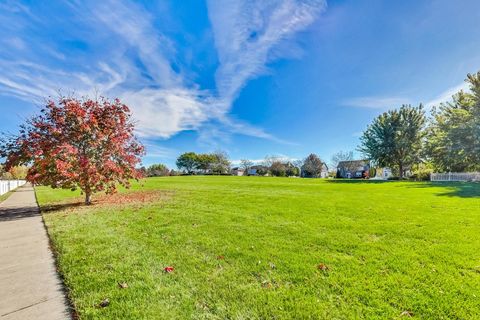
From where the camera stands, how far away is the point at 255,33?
36.7 feet

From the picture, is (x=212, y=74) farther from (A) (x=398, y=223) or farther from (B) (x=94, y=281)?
(B) (x=94, y=281)

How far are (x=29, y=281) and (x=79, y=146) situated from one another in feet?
26.6

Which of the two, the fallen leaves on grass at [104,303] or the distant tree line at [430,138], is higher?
the distant tree line at [430,138]

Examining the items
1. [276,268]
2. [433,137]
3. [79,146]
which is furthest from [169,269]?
[433,137]

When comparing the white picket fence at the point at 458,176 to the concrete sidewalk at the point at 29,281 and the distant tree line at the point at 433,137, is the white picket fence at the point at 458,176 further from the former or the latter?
the concrete sidewalk at the point at 29,281

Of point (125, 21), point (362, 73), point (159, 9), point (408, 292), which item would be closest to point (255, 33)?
point (159, 9)

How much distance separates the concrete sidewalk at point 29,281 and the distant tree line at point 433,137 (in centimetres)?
3053

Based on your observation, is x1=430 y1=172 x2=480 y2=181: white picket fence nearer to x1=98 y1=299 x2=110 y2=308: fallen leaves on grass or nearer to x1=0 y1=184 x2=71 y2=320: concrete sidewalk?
x1=98 y1=299 x2=110 y2=308: fallen leaves on grass

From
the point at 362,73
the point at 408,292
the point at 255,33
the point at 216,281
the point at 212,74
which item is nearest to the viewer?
the point at 408,292

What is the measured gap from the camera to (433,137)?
90.6 ft

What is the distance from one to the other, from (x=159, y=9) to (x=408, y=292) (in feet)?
38.1

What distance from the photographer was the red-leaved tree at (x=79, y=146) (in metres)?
8.78

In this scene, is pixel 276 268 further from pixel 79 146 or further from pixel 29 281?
pixel 79 146

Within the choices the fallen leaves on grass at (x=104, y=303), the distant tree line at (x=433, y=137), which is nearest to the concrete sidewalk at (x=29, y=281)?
the fallen leaves on grass at (x=104, y=303)
